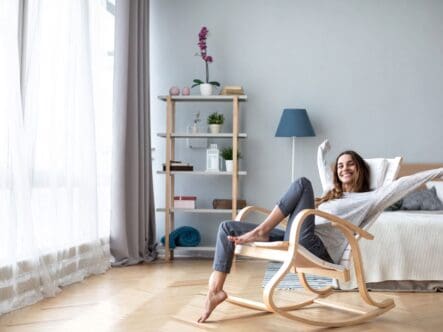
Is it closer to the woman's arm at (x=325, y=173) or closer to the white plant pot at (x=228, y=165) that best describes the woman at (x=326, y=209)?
the woman's arm at (x=325, y=173)

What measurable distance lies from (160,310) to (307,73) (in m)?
3.11

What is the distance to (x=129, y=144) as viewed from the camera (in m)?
5.09

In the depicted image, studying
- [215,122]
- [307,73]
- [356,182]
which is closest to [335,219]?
[356,182]

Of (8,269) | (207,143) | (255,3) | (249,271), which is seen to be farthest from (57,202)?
(255,3)

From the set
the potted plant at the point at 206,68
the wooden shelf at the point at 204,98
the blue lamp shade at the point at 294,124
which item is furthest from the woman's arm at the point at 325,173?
the potted plant at the point at 206,68

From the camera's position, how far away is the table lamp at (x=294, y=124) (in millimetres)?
5367

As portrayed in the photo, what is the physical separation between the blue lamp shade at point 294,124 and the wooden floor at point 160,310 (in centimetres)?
144

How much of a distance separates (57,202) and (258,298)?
4.46ft

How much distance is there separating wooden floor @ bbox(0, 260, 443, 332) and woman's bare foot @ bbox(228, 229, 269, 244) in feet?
1.27

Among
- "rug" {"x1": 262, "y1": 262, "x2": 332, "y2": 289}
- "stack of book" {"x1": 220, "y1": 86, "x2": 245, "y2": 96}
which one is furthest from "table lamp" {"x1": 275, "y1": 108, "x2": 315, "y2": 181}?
"rug" {"x1": 262, "y1": 262, "x2": 332, "y2": 289}

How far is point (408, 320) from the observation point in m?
3.21

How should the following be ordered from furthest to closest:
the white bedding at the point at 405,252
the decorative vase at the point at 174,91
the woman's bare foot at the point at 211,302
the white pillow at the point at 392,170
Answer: the decorative vase at the point at 174,91, the white bedding at the point at 405,252, the white pillow at the point at 392,170, the woman's bare foot at the point at 211,302

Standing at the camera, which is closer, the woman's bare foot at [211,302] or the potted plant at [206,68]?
the woman's bare foot at [211,302]

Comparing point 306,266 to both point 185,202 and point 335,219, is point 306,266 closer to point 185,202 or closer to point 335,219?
point 335,219
